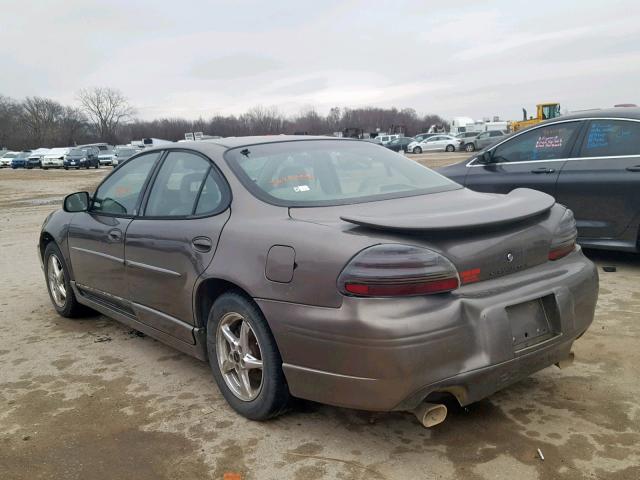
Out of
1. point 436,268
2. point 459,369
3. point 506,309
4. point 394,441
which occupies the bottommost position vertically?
point 394,441

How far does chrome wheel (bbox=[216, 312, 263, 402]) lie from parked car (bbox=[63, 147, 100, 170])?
4410 cm

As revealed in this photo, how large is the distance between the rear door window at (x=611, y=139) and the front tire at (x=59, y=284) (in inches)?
198

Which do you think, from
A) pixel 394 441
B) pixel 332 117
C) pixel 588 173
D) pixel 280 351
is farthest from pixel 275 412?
pixel 332 117

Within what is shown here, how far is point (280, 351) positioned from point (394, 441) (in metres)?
0.71

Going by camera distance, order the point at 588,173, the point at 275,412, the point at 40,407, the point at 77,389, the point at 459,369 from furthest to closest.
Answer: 1. the point at 588,173
2. the point at 77,389
3. the point at 40,407
4. the point at 275,412
5. the point at 459,369

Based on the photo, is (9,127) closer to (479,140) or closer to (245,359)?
(479,140)

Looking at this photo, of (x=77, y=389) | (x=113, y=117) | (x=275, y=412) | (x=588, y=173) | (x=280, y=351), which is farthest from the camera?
(x=113, y=117)

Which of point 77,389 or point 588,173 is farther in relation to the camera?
point 588,173

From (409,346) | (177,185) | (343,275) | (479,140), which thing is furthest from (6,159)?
(409,346)

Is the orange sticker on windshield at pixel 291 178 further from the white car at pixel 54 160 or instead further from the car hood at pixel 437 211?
the white car at pixel 54 160

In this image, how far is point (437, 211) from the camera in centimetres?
279

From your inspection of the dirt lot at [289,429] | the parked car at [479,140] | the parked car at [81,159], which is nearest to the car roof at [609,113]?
the dirt lot at [289,429]

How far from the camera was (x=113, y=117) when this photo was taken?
395 ft

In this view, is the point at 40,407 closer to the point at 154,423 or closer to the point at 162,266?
the point at 154,423
